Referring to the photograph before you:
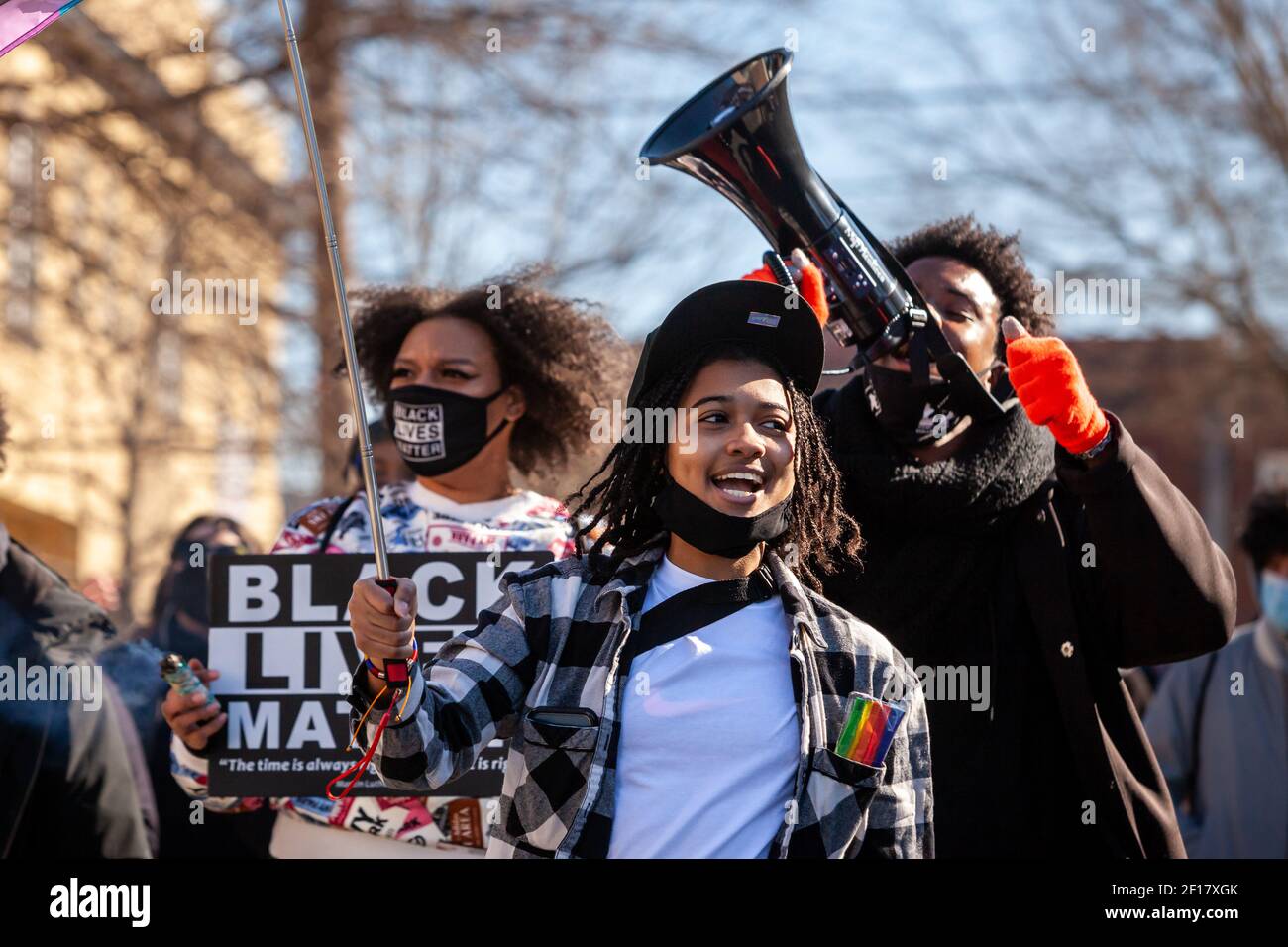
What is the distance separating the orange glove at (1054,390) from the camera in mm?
3180

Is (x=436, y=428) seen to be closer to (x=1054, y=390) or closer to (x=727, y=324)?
(x=727, y=324)

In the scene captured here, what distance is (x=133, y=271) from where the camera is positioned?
37.2 ft

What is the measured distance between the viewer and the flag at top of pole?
314 cm

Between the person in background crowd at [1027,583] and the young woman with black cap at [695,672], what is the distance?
602 millimetres

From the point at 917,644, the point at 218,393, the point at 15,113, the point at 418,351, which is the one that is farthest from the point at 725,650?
the point at 218,393

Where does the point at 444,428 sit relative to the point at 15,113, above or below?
below

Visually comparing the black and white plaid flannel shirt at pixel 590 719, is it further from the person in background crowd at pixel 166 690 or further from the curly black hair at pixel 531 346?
the person in background crowd at pixel 166 690

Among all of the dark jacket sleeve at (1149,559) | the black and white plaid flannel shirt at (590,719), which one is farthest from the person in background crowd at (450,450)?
the dark jacket sleeve at (1149,559)

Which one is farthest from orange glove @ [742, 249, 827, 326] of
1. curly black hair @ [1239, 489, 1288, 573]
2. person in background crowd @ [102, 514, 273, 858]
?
curly black hair @ [1239, 489, 1288, 573]

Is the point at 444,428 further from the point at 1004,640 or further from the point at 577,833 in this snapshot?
the point at 577,833

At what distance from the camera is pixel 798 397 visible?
3.18m

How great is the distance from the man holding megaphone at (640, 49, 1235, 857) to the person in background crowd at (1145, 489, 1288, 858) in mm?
1881
